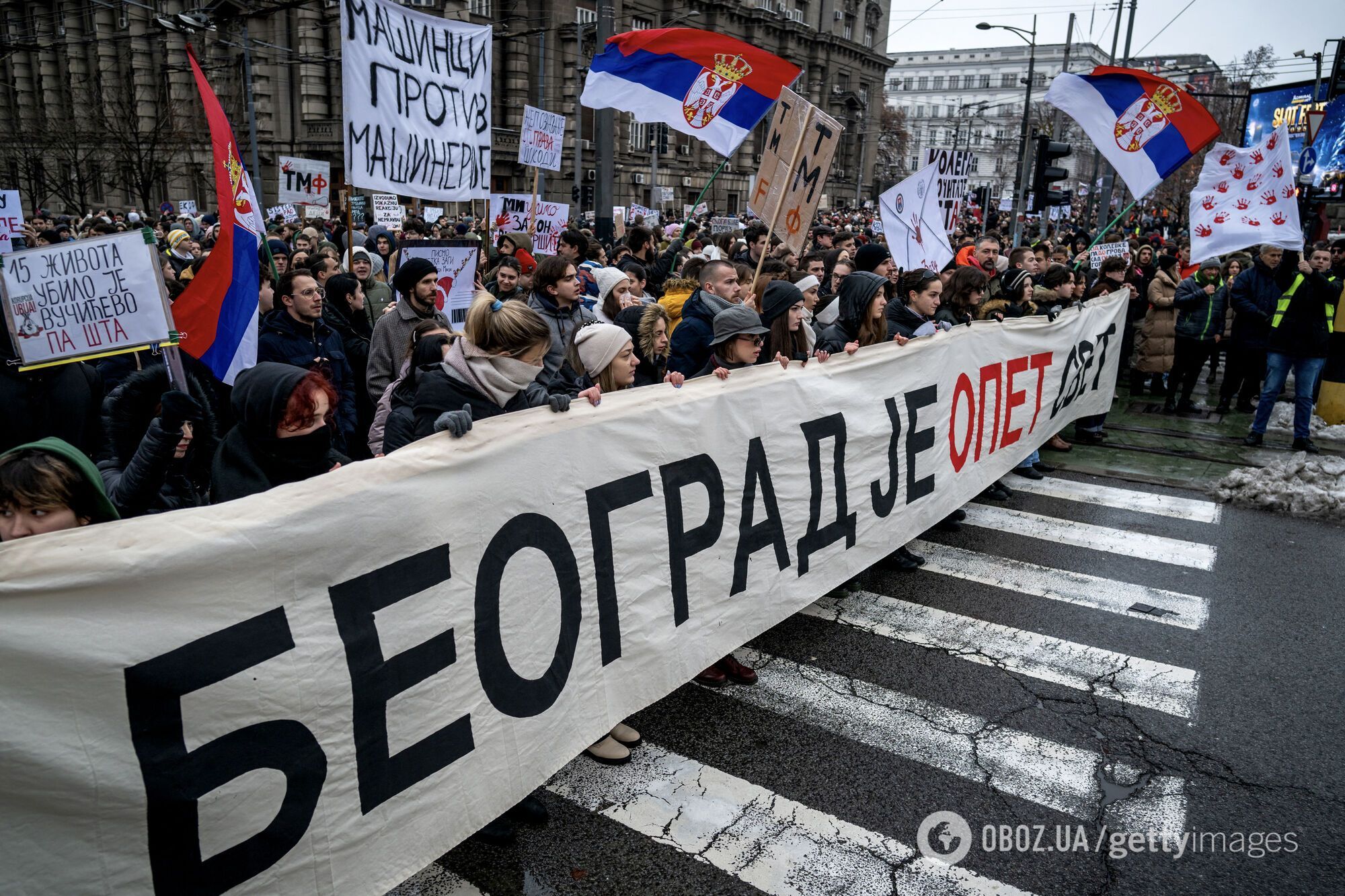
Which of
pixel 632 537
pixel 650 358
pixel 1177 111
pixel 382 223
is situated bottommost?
pixel 632 537

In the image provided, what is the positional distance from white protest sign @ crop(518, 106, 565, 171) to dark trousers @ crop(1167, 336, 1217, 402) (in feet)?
26.1

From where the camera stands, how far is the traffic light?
47.5 ft

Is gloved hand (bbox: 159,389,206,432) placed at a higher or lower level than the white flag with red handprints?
lower

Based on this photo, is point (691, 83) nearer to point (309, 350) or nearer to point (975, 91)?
point (309, 350)

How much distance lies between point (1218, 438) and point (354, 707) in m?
9.86

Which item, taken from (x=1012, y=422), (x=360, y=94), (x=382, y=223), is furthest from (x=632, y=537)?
(x=382, y=223)

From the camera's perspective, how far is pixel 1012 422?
22.9 feet

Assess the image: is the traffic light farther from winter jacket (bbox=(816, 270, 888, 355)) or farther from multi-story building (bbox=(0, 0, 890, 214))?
multi-story building (bbox=(0, 0, 890, 214))

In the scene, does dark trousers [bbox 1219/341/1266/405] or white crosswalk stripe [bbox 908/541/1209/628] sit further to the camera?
dark trousers [bbox 1219/341/1266/405]

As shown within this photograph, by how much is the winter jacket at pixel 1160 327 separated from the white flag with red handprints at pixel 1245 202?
243 centimetres

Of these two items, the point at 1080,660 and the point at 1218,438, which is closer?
the point at 1080,660

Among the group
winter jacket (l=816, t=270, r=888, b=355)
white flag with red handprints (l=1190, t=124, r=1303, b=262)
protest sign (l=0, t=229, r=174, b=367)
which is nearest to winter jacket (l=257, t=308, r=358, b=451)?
protest sign (l=0, t=229, r=174, b=367)

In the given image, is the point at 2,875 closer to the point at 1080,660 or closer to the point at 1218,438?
the point at 1080,660

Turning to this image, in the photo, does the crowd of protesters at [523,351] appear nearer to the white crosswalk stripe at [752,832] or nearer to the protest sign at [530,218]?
the white crosswalk stripe at [752,832]
